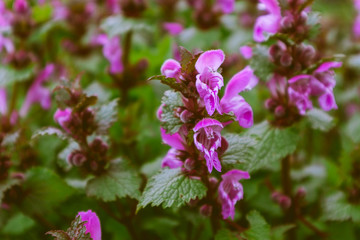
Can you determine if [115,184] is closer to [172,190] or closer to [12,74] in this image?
[172,190]

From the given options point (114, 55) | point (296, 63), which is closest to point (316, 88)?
point (296, 63)

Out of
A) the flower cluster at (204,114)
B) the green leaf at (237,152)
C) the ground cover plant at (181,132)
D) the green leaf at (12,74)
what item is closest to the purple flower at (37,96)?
the ground cover plant at (181,132)

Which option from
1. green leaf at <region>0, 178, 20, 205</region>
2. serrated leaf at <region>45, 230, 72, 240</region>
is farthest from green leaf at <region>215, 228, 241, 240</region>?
green leaf at <region>0, 178, 20, 205</region>

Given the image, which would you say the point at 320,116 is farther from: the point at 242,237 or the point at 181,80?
the point at 181,80

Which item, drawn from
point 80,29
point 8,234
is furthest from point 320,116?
point 80,29

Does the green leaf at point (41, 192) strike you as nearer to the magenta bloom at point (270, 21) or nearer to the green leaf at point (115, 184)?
the green leaf at point (115, 184)
